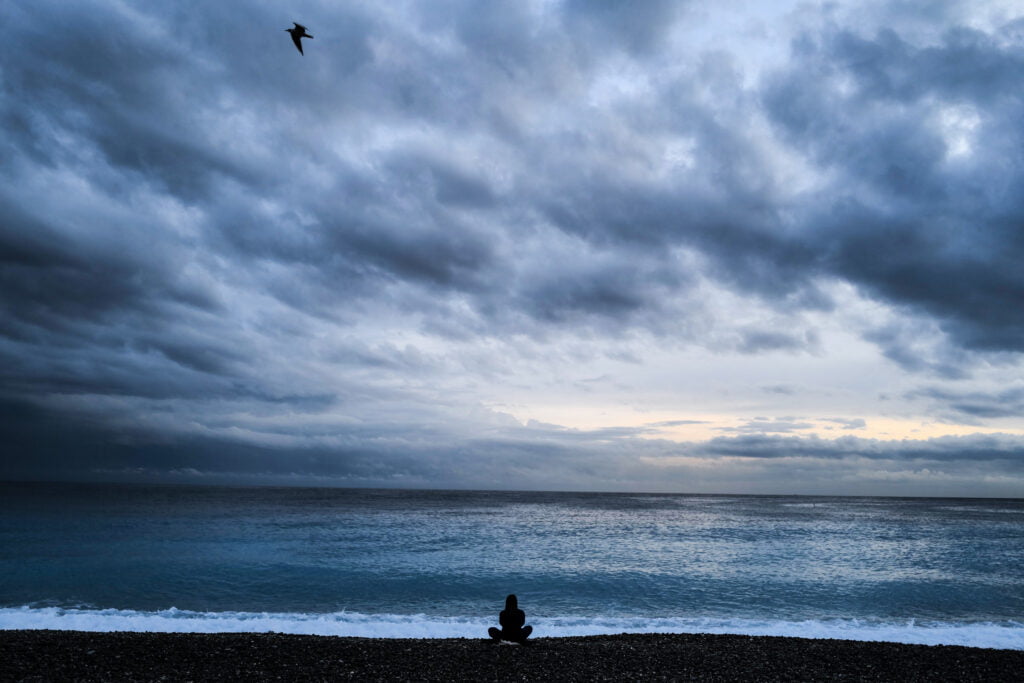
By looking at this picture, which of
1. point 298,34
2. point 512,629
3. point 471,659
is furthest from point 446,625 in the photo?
point 298,34

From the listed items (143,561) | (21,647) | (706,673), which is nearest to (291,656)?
(21,647)

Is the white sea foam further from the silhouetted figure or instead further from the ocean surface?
the silhouetted figure

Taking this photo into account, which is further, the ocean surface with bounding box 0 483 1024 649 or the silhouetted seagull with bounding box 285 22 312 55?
the ocean surface with bounding box 0 483 1024 649

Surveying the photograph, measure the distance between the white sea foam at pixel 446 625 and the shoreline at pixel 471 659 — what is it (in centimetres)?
377

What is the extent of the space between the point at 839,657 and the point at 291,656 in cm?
1260

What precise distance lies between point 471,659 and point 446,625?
7407mm

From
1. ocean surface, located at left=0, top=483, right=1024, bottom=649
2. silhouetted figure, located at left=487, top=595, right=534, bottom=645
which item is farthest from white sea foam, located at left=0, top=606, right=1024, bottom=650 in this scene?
silhouetted figure, located at left=487, top=595, right=534, bottom=645

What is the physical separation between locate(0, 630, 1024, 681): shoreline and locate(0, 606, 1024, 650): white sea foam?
377cm

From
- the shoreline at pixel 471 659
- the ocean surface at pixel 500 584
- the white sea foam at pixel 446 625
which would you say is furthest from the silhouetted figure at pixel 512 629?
the ocean surface at pixel 500 584

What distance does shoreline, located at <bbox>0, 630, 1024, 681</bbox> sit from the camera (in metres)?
11.0

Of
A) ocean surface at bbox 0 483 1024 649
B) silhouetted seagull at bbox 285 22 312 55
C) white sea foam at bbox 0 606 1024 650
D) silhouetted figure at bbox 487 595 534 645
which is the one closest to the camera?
silhouetted seagull at bbox 285 22 312 55

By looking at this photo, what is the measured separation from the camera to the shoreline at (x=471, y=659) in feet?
36.2

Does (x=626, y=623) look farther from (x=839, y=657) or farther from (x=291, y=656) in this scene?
(x=291, y=656)

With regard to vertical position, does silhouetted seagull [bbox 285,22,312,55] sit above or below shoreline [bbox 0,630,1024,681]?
above
